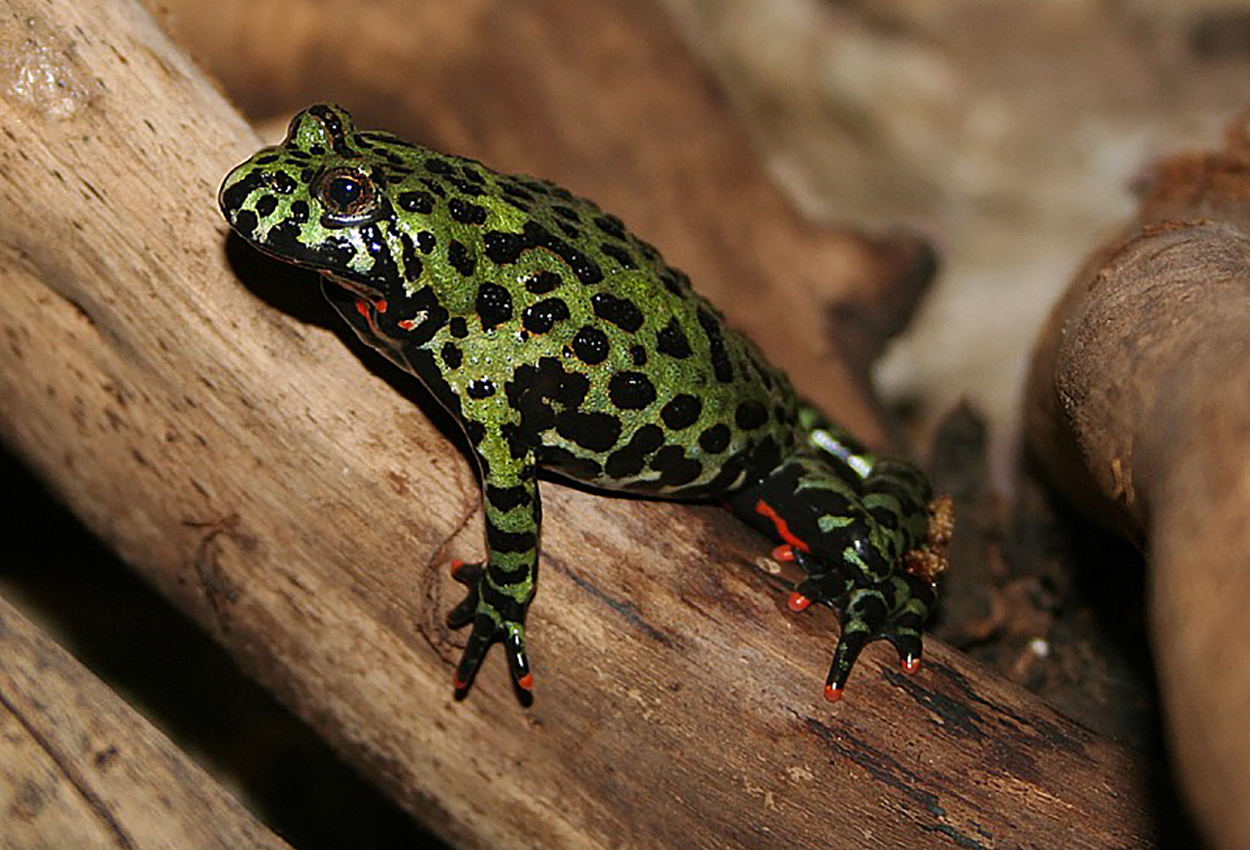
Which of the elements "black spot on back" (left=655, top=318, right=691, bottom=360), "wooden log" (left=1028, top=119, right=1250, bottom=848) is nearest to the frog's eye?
"black spot on back" (left=655, top=318, right=691, bottom=360)

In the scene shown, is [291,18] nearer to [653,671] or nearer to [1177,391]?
[653,671]

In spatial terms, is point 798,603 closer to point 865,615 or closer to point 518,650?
point 865,615

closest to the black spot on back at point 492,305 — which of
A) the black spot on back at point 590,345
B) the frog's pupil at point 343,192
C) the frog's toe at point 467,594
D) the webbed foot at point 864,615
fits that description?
the black spot on back at point 590,345

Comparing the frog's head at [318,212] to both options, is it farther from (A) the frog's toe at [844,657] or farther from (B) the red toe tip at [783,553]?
(A) the frog's toe at [844,657]

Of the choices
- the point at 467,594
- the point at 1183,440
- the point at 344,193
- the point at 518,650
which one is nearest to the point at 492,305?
the point at 344,193

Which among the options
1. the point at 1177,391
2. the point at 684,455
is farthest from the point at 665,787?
the point at 1177,391

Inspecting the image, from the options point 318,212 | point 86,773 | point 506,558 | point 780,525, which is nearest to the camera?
point 86,773

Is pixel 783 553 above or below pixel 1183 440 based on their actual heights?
below

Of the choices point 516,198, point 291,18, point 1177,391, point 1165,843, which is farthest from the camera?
point 291,18
